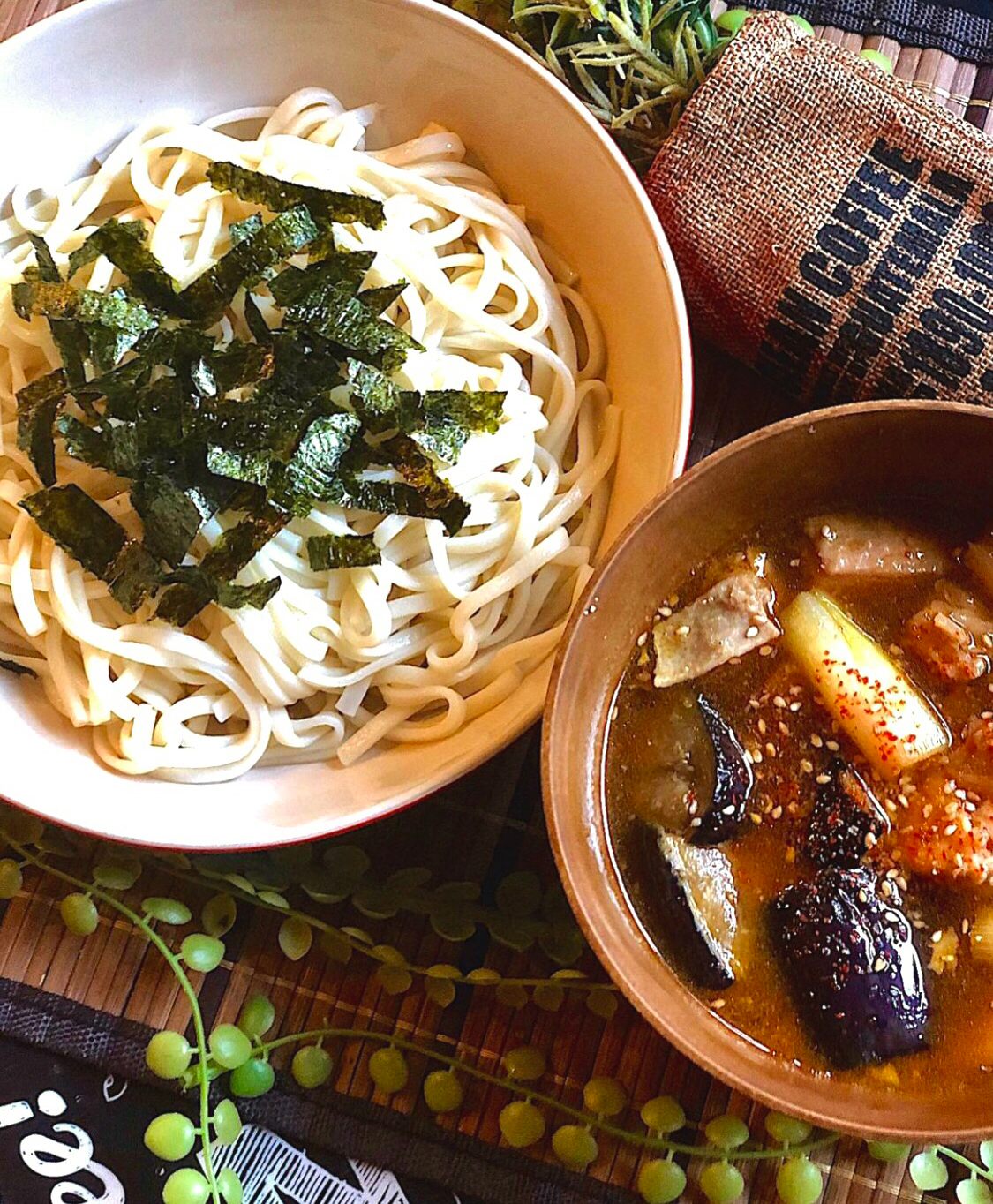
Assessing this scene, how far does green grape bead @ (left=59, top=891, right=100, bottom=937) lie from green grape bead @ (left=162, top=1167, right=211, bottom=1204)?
1.88ft

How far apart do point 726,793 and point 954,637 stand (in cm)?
56

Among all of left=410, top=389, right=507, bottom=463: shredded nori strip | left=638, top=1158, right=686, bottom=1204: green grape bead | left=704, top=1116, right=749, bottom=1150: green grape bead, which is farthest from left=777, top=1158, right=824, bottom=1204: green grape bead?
left=410, top=389, right=507, bottom=463: shredded nori strip

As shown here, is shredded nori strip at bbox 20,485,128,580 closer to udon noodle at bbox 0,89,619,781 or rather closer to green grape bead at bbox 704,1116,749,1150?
udon noodle at bbox 0,89,619,781

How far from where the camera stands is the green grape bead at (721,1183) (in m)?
2.46

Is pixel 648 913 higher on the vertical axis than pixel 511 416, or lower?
lower

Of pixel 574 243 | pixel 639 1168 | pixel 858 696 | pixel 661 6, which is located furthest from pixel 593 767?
pixel 661 6

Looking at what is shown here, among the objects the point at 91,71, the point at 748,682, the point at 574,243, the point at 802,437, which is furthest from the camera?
the point at 574,243

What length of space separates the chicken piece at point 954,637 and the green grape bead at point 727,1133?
3.47 feet

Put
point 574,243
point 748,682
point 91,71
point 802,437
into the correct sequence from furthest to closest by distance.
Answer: point 574,243
point 91,71
point 748,682
point 802,437

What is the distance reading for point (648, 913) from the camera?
2281mm

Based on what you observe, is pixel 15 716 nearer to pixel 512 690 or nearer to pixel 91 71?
pixel 512 690

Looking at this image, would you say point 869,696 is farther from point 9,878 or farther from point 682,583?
point 9,878

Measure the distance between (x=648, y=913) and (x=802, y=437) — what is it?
3.18 feet

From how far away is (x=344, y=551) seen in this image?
2.39 m
